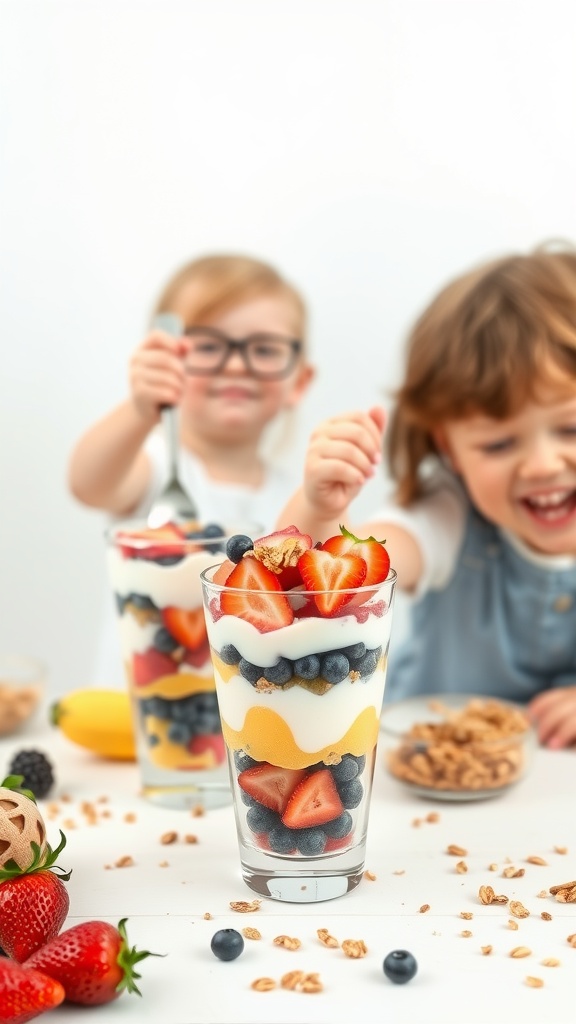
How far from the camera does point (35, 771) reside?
1.10 metres

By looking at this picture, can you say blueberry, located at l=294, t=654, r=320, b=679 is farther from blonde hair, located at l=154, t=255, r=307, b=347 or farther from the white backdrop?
the white backdrop

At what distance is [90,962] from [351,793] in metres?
0.23

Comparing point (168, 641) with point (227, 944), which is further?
point (168, 641)

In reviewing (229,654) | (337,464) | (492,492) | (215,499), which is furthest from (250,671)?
(215,499)

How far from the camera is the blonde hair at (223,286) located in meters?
1.86

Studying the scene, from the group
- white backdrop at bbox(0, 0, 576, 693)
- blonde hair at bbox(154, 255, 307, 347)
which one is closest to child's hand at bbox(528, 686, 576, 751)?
blonde hair at bbox(154, 255, 307, 347)

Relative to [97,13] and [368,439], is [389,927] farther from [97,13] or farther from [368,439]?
[97,13]

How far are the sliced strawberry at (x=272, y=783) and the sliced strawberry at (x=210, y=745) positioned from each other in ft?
0.82

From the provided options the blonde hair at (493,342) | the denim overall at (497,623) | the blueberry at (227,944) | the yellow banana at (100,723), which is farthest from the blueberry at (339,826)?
the denim overall at (497,623)

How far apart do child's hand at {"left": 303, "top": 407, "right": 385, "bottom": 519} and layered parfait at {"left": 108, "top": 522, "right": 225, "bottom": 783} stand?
0.11 meters

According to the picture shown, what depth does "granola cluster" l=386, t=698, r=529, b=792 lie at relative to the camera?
1076mm

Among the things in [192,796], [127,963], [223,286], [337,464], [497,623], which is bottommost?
[497,623]

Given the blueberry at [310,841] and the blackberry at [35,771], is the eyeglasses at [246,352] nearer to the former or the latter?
the blackberry at [35,771]

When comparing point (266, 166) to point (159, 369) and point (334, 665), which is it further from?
point (334, 665)
